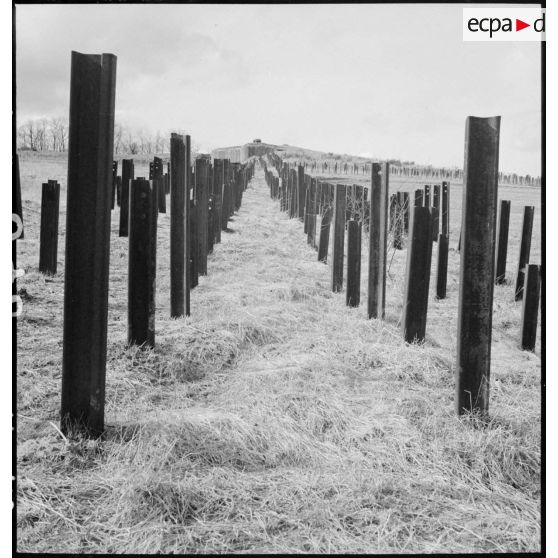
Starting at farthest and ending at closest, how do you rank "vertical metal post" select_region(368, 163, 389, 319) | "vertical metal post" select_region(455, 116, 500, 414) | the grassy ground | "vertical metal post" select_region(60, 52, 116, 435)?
"vertical metal post" select_region(368, 163, 389, 319) → "vertical metal post" select_region(455, 116, 500, 414) → "vertical metal post" select_region(60, 52, 116, 435) → the grassy ground

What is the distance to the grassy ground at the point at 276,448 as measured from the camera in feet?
9.39

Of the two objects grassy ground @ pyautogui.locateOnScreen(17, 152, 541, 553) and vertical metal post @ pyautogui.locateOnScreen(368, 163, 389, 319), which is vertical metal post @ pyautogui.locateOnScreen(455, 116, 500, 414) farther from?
vertical metal post @ pyautogui.locateOnScreen(368, 163, 389, 319)

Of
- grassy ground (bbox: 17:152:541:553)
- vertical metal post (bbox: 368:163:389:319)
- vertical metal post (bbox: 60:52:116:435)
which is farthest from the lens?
vertical metal post (bbox: 368:163:389:319)

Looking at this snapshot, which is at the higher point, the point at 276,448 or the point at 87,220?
the point at 87,220

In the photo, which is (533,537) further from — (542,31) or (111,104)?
(111,104)

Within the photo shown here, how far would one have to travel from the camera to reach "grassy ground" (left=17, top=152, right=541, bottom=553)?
286 cm

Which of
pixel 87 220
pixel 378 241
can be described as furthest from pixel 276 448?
pixel 378 241

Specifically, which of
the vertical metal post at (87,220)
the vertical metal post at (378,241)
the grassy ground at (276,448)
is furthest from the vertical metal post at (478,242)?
the vertical metal post at (378,241)

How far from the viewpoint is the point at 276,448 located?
12.0 feet

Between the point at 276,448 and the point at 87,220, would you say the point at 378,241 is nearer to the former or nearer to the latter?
the point at 276,448

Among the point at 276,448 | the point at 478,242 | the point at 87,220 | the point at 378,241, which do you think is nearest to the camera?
the point at 87,220

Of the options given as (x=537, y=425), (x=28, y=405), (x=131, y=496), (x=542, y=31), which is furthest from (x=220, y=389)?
(x=542, y=31)

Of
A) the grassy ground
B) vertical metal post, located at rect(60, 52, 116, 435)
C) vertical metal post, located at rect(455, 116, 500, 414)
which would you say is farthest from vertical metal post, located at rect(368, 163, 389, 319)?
vertical metal post, located at rect(60, 52, 116, 435)

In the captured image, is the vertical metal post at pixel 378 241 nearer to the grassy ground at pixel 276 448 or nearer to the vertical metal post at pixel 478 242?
the grassy ground at pixel 276 448
